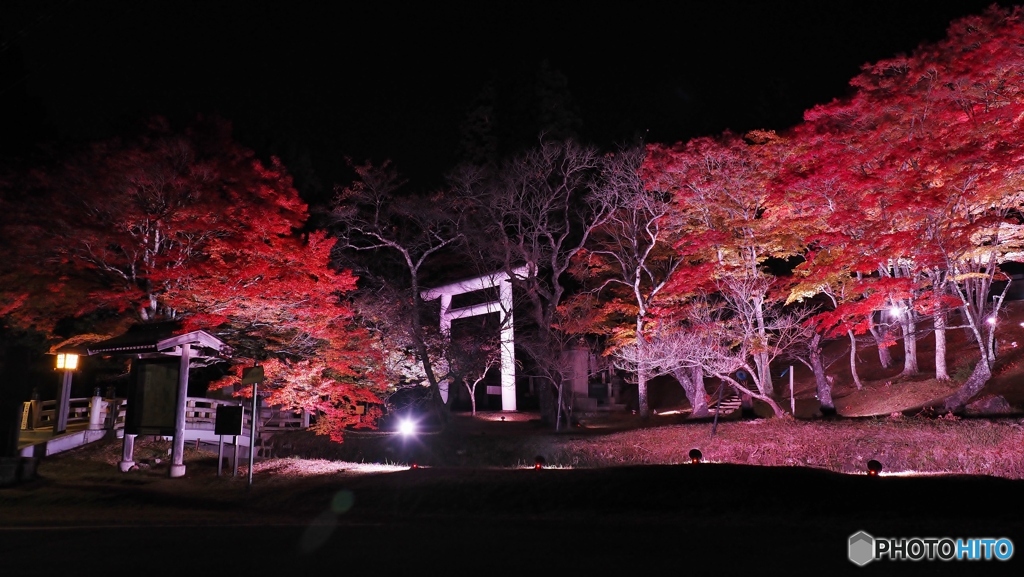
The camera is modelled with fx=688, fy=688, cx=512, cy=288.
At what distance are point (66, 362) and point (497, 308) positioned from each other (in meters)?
17.5

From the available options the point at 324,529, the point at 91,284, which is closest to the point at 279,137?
the point at 91,284

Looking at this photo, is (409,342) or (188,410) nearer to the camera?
(188,410)

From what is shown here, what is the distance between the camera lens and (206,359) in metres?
19.8

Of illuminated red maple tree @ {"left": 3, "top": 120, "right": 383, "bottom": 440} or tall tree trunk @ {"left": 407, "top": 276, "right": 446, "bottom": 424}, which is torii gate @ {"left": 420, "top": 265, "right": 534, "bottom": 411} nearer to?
tall tree trunk @ {"left": 407, "top": 276, "right": 446, "bottom": 424}

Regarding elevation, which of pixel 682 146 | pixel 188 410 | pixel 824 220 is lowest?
pixel 188 410

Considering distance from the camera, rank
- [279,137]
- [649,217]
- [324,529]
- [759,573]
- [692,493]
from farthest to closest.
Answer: [279,137], [649,217], [692,493], [324,529], [759,573]

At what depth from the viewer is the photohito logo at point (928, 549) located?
24.6ft

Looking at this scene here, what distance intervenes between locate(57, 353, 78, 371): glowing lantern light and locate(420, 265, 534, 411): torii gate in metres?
12.9

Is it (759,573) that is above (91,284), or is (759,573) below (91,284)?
below

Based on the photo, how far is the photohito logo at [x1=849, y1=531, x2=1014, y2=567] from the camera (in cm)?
749

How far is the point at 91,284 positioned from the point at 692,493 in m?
17.6

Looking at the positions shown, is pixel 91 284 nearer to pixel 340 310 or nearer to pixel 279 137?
pixel 340 310

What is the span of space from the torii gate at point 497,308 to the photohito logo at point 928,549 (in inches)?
747

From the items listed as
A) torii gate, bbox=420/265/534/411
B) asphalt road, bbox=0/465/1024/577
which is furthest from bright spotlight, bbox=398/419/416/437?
asphalt road, bbox=0/465/1024/577
